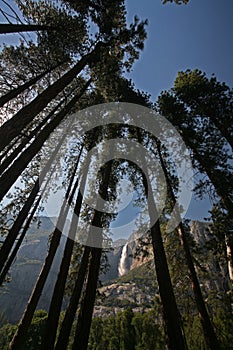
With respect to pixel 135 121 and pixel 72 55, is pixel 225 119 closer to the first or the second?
pixel 135 121

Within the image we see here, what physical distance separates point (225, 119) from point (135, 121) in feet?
16.6

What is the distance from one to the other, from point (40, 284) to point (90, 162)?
6.62 meters

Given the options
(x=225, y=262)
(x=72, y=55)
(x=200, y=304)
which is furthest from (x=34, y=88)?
(x=200, y=304)

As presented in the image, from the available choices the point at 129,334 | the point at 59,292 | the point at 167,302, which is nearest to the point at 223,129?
the point at 167,302

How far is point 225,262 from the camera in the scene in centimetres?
827

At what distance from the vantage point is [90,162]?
12.2 m

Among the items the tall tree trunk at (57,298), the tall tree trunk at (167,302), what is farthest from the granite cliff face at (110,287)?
the tall tree trunk at (167,302)

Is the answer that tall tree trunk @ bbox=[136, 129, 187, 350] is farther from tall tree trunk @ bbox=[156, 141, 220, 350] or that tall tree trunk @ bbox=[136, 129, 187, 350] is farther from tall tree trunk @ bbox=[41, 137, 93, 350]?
tall tree trunk @ bbox=[41, 137, 93, 350]

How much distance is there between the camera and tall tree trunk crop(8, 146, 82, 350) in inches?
274

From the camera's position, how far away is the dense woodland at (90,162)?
6633mm

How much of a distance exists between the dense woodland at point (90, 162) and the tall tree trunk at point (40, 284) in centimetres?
4

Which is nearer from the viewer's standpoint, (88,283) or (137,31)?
(88,283)

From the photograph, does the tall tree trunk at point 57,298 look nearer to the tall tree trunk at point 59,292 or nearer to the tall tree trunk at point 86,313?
the tall tree trunk at point 59,292

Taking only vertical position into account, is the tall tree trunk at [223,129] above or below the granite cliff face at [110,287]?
below
